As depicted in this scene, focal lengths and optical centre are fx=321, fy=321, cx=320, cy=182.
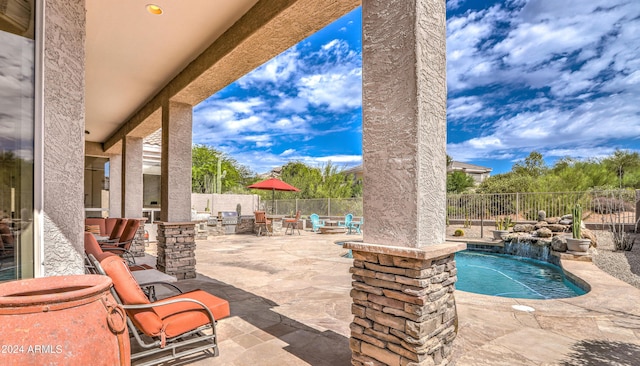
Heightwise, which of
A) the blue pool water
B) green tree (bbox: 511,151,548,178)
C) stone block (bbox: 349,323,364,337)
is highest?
green tree (bbox: 511,151,548,178)

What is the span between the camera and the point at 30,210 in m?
2.22

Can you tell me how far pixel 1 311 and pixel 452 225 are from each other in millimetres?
14303

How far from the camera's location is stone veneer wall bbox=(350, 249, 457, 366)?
2057mm

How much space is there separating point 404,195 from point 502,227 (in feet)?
36.8

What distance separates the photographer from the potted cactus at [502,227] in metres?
10.5

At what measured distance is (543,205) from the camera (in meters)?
11.6

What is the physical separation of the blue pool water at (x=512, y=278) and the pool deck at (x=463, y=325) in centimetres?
69

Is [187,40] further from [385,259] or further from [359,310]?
[359,310]

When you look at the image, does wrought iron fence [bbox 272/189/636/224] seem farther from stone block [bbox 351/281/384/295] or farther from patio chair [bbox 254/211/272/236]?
stone block [bbox 351/281/384/295]

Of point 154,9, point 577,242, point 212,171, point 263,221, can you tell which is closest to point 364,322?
point 154,9

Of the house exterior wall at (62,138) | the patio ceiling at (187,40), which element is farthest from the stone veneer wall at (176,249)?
the house exterior wall at (62,138)

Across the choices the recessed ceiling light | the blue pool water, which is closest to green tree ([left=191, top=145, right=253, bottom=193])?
the blue pool water

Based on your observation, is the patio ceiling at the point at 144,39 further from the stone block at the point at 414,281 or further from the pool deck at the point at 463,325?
the pool deck at the point at 463,325

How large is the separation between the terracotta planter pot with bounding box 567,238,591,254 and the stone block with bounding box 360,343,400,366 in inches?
275
